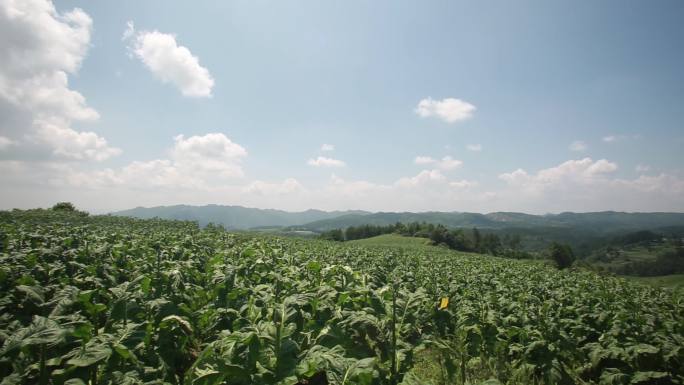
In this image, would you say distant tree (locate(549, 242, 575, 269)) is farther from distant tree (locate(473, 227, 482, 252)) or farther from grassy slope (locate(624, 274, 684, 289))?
distant tree (locate(473, 227, 482, 252))

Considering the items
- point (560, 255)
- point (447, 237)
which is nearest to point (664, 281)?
point (560, 255)

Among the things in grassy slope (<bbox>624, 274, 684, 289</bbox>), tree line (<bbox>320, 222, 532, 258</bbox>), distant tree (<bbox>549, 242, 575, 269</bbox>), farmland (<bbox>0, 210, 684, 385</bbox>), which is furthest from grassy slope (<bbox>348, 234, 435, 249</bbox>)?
farmland (<bbox>0, 210, 684, 385</bbox>)

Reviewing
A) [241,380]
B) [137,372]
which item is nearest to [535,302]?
[241,380]

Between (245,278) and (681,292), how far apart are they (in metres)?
21.1

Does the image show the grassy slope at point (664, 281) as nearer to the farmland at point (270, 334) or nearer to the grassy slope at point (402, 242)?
the farmland at point (270, 334)

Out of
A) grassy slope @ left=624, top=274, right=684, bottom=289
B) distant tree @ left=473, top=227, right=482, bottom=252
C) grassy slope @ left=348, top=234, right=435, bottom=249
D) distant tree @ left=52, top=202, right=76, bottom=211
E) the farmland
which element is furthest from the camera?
distant tree @ left=473, top=227, right=482, bottom=252

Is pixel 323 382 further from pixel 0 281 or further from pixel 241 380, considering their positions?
pixel 0 281

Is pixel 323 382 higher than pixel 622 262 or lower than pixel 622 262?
higher

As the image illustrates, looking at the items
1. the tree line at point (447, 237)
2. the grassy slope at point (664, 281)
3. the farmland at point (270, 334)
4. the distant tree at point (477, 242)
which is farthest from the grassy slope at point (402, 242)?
the farmland at point (270, 334)

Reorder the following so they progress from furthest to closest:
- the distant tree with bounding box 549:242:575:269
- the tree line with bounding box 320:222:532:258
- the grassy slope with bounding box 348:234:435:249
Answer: the tree line with bounding box 320:222:532:258 → the distant tree with bounding box 549:242:575:269 → the grassy slope with bounding box 348:234:435:249

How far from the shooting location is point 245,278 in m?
6.96

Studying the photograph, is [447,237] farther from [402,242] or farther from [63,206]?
[63,206]

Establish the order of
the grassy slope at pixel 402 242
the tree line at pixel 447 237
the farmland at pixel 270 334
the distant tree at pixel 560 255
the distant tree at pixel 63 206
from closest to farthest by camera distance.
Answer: the farmland at pixel 270 334 → the distant tree at pixel 63 206 → the grassy slope at pixel 402 242 → the distant tree at pixel 560 255 → the tree line at pixel 447 237

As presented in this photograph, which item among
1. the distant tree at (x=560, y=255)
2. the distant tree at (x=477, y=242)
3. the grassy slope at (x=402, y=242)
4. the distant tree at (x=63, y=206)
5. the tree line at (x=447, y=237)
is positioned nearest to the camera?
the distant tree at (x=63, y=206)
